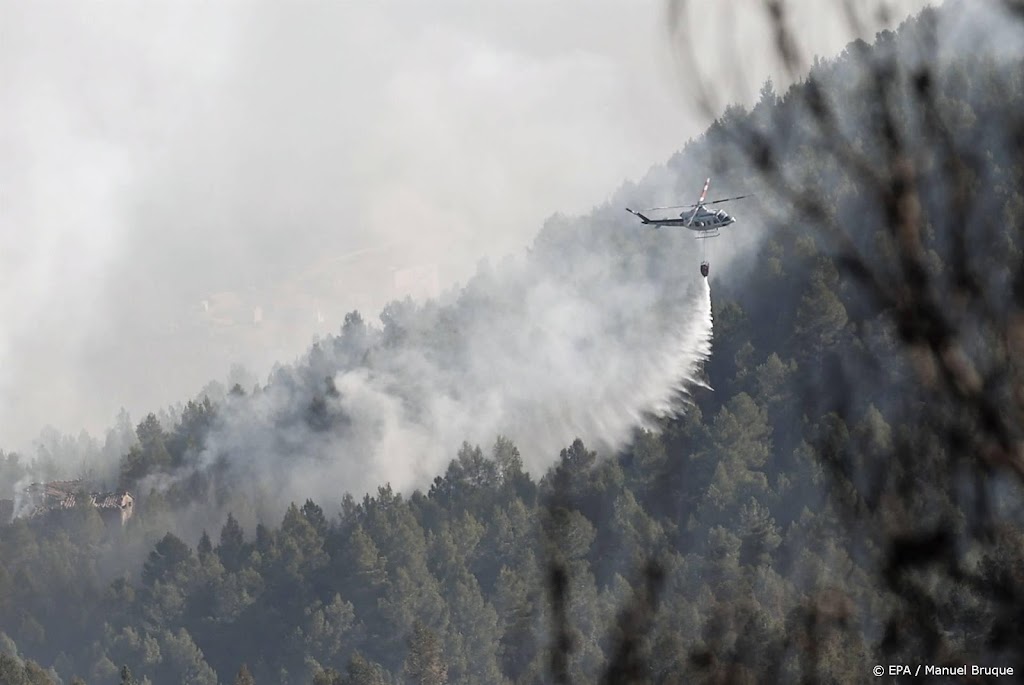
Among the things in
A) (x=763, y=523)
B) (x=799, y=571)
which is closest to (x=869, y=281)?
(x=799, y=571)

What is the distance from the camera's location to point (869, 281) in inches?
1161

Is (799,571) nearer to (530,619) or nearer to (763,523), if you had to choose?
(763,523)

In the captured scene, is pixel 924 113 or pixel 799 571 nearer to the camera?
pixel 924 113

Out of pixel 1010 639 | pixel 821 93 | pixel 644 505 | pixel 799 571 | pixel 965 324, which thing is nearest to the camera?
pixel 821 93

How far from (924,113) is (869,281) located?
2.98 meters

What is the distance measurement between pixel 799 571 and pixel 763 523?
69.6 feet

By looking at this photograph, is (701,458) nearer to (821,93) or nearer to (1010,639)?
(1010,639)

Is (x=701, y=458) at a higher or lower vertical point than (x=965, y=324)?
lower

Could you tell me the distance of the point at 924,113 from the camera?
28.1 meters

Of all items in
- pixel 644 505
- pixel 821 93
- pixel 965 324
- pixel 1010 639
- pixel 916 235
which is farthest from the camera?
pixel 644 505

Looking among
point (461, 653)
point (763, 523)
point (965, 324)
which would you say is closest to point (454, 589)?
point (461, 653)

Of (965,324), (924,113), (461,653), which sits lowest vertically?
(461,653)

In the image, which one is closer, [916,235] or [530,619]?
[916,235]

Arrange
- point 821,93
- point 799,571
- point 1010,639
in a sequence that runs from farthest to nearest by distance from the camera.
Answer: point 799,571 < point 1010,639 < point 821,93
